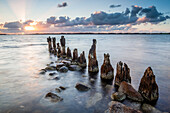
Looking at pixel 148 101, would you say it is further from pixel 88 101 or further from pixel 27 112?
pixel 27 112

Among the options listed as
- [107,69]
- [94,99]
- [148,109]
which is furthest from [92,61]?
[148,109]

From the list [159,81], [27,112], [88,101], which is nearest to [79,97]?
[88,101]

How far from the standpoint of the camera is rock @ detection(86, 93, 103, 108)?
9.87 metres

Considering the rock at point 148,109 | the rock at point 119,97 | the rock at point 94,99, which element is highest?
the rock at point 119,97

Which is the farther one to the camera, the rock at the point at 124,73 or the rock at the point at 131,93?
the rock at the point at 124,73

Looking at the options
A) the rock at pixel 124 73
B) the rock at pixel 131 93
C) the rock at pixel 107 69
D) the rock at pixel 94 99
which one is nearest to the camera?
the rock at pixel 94 99

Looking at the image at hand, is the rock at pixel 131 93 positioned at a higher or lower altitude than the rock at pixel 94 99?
higher

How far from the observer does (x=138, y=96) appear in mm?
10031

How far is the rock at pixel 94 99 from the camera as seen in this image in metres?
9.87

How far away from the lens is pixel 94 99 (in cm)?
1059

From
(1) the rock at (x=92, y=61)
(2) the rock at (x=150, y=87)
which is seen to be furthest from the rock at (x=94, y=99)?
(1) the rock at (x=92, y=61)

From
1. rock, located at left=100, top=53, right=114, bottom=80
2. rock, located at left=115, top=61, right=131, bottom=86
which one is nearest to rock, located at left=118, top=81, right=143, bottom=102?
rock, located at left=115, top=61, right=131, bottom=86

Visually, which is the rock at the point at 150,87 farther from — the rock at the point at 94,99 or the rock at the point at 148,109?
the rock at the point at 94,99

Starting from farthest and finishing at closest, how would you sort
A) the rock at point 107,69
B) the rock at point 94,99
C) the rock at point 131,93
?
the rock at point 107,69 < the rock at point 131,93 < the rock at point 94,99
